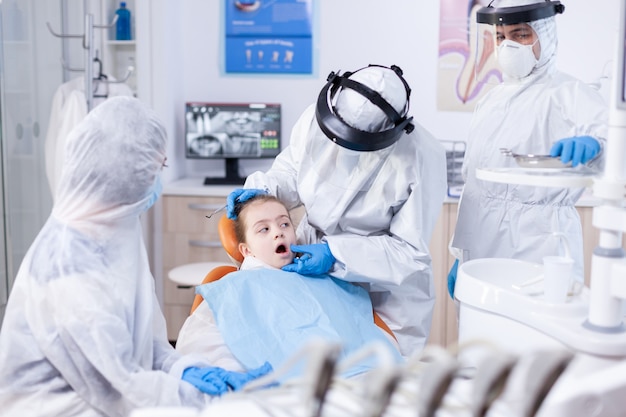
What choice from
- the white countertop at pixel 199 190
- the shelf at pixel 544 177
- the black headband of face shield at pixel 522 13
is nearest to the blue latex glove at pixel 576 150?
the shelf at pixel 544 177

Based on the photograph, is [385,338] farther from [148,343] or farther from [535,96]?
[535,96]

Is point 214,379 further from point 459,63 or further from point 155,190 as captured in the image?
point 459,63

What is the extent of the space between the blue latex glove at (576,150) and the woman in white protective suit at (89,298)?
0.88m

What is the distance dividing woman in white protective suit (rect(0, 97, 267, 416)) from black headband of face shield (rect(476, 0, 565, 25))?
1194 mm

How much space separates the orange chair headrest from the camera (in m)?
2.10

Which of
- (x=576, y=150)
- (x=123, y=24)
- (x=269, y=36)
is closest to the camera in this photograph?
(x=576, y=150)

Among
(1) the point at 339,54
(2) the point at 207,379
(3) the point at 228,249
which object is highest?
(1) the point at 339,54

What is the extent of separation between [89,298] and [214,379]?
11.5 inches

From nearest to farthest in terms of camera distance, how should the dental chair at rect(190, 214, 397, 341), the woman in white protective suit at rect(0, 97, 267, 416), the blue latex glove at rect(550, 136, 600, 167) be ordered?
the woman in white protective suit at rect(0, 97, 267, 416) < the blue latex glove at rect(550, 136, 600, 167) < the dental chair at rect(190, 214, 397, 341)

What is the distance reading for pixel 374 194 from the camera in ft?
6.39

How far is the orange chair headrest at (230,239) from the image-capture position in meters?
2.10

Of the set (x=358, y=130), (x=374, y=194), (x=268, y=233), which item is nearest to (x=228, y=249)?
(x=268, y=233)

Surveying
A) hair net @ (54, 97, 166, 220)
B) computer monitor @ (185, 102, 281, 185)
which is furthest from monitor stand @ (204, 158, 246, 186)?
hair net @ (54, 97, 166, 220)

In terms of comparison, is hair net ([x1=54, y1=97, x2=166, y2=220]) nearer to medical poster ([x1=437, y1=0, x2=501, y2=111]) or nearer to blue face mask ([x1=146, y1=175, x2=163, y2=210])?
blue face mask ([x1=146, y1=175, x2=163, y2=210])
